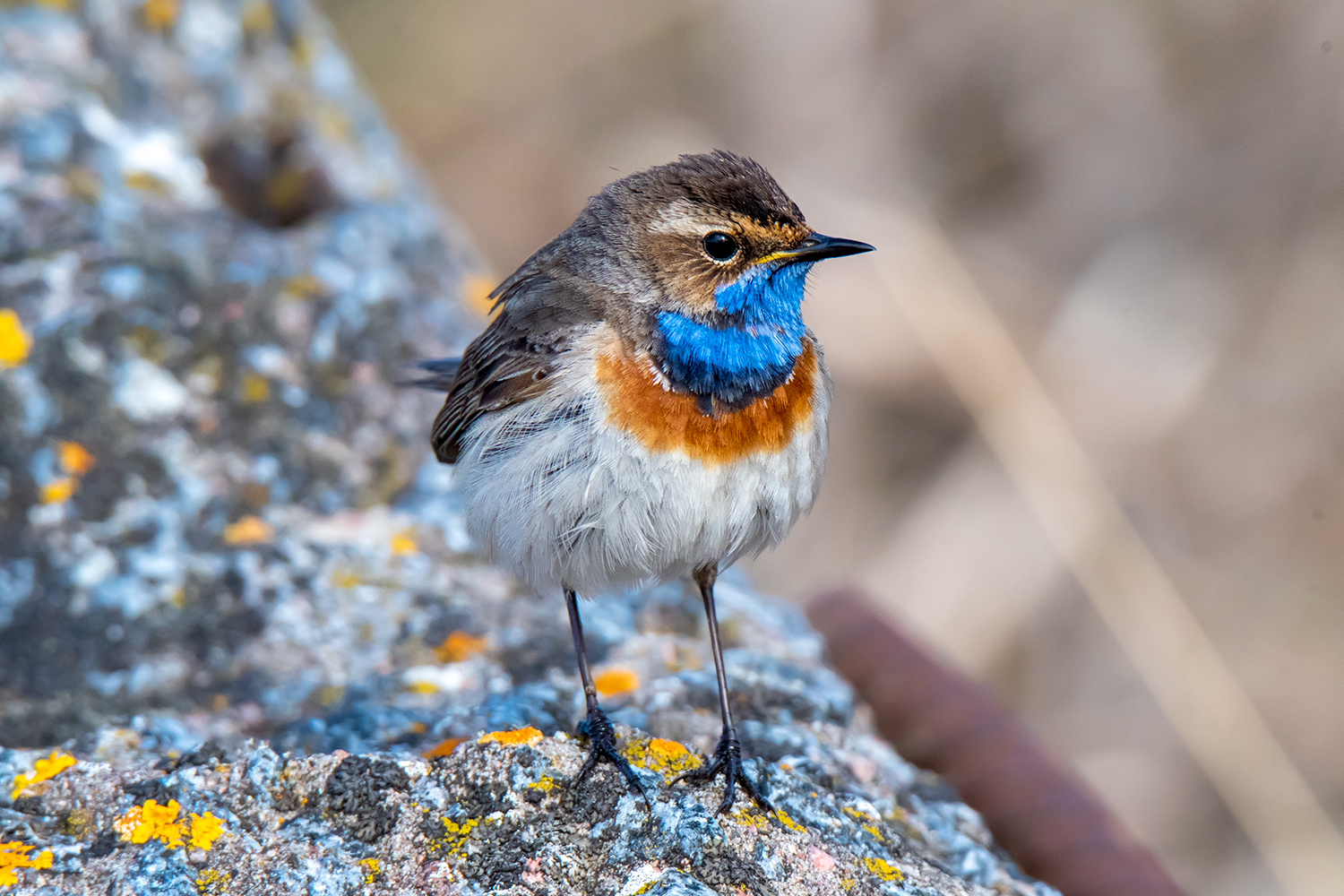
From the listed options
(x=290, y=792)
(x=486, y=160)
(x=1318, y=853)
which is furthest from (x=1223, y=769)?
(x=486, y=160)

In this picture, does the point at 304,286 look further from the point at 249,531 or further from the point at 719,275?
Result: the point at 719,275

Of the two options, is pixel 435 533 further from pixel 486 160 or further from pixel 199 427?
pixel 486 160

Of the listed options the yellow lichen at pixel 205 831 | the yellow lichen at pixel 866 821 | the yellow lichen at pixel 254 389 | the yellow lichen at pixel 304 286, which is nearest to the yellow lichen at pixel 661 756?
Answer: the yellow lichen at pixel 866 821

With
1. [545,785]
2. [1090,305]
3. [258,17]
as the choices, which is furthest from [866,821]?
[1090,305]

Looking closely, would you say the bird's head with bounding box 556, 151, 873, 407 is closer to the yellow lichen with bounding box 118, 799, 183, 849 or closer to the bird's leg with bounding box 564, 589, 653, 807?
the bird's leg with bounding box 564, 589, 653, 807

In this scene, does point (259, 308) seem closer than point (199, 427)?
No

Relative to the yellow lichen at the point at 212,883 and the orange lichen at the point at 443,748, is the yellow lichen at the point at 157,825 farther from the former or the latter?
the orange lichen at the point at 443,748
